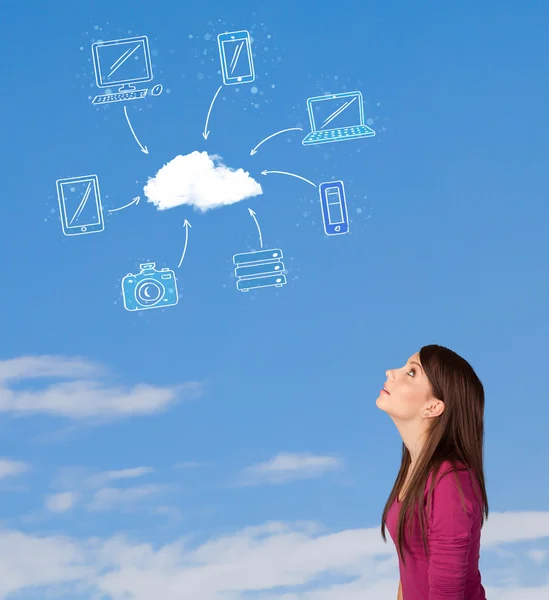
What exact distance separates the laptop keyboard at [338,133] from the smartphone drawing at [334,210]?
0.53 ft

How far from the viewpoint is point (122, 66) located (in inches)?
105

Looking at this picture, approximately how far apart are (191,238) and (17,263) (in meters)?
0.54

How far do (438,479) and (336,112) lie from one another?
1618mm

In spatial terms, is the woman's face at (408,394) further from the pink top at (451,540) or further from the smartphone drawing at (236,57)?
the smartphone drawing at (236,57)

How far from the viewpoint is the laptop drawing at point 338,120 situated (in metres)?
2.65

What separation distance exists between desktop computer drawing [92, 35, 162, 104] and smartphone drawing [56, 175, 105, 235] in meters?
0.27

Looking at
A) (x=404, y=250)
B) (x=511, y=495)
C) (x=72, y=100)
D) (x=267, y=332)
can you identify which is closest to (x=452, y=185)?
(x=404, y=250)

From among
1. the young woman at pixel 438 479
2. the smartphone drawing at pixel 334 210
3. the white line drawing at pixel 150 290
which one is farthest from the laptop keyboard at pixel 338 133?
the young woman at pixel 438 479

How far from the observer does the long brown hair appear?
1.29m

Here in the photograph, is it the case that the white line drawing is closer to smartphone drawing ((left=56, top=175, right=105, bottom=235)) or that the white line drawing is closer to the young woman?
smartphone drawing ((left=56, top=175, right=105, bottom=235))

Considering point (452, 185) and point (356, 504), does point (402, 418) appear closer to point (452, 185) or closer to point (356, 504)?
point (356, 504)

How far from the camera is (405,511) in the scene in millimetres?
1304

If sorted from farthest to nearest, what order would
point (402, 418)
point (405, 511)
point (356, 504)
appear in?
point (356, 504) < point (402, 418) < point (405, 511)

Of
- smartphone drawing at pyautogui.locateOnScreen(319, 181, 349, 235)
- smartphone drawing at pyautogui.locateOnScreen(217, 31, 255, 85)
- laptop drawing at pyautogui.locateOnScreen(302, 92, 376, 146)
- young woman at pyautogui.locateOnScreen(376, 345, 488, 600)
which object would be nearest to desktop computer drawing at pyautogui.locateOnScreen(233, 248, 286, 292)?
smartphone drawing at pyautogui.locateOnScreen(319, 181, 349, 235)
